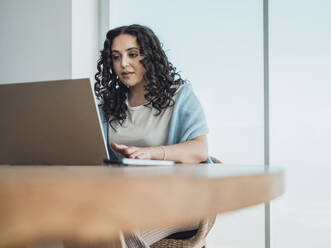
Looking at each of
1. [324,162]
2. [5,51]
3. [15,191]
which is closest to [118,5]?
[5,51]

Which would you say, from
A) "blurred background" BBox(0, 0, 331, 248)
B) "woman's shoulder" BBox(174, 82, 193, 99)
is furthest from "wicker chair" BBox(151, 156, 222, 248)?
"blurred background" BBox(0, 0, 331, 248)

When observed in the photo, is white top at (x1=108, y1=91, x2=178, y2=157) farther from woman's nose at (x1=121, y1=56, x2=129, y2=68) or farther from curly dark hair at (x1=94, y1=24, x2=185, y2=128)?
woman's nose at (x1=121, y1=56, x2=129, y2=68)

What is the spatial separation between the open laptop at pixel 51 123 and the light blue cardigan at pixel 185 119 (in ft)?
1.63

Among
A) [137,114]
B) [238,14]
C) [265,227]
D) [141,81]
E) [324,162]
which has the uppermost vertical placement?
[238,14]

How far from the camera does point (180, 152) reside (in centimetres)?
119

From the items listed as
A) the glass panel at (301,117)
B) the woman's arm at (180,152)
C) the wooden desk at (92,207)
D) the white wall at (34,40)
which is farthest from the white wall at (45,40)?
the wooden desk at (92,207)

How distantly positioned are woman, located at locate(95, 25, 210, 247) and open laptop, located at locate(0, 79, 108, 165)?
42cm

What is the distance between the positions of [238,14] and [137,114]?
1.43m

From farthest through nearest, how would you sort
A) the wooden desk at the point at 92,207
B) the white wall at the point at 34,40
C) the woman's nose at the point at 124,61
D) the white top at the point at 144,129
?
the white wall at the point at 34,40, the woman's nose at the point at 124,61, the white top at the point at 144,129, the wooden desk at the point at 92,207

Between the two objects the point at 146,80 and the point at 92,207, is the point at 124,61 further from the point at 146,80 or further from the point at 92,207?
the point at 92,207

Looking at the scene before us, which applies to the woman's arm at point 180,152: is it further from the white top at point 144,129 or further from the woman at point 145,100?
the white top at point 144,129

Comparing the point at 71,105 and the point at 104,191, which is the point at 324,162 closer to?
the point at 71,105

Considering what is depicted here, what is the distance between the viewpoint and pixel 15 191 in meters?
0.23

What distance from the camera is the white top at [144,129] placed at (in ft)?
4.88
